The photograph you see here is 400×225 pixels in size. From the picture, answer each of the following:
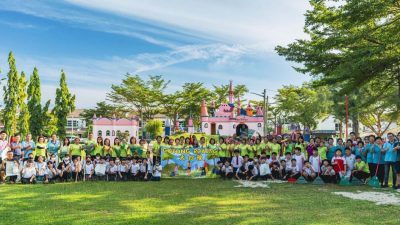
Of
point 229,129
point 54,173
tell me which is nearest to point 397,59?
point 54,173

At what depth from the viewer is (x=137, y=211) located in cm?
759

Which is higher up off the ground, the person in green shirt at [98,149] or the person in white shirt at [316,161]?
the person in green shirt at [98,149]

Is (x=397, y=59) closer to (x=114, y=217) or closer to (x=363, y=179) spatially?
(x=363, y=179)

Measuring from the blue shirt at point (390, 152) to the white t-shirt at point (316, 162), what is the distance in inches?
84.9

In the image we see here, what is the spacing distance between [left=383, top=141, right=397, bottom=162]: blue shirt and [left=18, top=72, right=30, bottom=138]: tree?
3192 cm

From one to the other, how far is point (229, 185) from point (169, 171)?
3.00 metres

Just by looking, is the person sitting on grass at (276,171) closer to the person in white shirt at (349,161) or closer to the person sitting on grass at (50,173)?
the person in white shirt at (349,161)

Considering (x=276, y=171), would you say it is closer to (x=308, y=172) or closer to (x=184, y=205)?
(x=308, y=172)

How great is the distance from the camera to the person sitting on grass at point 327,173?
12578mm

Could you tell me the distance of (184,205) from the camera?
8.33 metres

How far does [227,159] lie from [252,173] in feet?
3.89

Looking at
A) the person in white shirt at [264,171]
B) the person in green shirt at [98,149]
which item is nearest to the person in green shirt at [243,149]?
the person in white shirt at [264,171]

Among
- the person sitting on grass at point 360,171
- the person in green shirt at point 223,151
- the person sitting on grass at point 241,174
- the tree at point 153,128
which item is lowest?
the person sitting on grass at point 241,174

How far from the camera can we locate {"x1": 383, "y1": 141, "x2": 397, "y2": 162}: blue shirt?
37.1 ft
